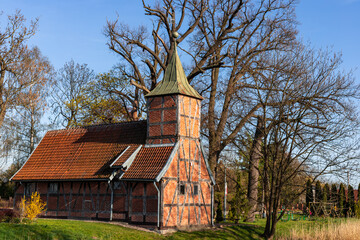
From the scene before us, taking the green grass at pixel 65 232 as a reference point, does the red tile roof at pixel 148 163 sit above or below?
above

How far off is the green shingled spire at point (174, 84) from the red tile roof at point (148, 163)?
3.02 metres

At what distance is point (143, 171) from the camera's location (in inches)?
888

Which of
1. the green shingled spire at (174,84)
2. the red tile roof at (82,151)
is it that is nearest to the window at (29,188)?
the red tile roof at (82,151)

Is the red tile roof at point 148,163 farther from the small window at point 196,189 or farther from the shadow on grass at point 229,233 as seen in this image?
the shadow on grass at point 229,233

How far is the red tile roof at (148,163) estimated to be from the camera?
22.3 metres

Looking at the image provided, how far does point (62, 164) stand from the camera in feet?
87.1

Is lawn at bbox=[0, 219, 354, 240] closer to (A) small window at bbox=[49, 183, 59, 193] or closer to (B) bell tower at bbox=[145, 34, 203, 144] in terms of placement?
(B) bell tower at bbox=[145, 34, 203, 144]

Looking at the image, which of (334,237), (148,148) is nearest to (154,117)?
(148,148)

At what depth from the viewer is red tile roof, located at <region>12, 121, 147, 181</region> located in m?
25.0

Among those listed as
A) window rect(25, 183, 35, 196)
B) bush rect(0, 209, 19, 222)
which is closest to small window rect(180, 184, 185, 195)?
bush rect(0, 209, 19, 222)

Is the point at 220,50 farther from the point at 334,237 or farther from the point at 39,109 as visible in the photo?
the point at 39,109

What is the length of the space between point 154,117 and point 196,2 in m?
9.09

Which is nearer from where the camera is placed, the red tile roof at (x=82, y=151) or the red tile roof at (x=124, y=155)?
the red tile roof at (x=124, y=155)

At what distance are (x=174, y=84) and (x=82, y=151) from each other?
6.85m
